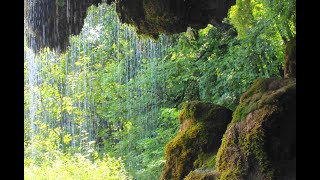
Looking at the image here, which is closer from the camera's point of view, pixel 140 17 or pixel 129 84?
pixel 140 17

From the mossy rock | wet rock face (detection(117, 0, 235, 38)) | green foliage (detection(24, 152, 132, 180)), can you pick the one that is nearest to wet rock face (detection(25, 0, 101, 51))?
wet rock face (detection(117, 0, 235, 38))

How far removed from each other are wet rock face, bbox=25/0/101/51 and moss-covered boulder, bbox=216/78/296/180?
2490 mm

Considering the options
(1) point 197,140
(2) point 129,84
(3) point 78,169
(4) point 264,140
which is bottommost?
(3) point 78,169

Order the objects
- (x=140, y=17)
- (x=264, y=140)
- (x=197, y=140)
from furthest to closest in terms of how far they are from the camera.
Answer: (x=140, y=17) → (x=197, y=140) → (x=264, y=140)

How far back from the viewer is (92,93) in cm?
1136

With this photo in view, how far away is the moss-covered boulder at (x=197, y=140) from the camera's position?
15.9 ft

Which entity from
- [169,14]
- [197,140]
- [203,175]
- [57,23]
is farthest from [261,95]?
[57,23]

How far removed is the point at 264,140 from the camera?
369cm

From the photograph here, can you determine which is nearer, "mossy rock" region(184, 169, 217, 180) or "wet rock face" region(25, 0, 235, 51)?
"mossy rock" region(184, 169, 217, 180)

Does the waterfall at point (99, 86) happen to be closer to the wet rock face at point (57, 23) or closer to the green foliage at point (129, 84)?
the green foliage at point (129, 84)

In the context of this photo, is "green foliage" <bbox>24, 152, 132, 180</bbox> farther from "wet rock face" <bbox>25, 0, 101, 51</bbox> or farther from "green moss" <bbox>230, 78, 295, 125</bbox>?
"green moss" <bbox>230, 78, 295, 125</bbox>

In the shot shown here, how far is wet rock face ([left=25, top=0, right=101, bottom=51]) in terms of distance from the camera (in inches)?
227

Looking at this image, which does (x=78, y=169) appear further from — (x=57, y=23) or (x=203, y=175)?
(x=203, y=175)

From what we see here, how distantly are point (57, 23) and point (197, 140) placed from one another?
241 cm
